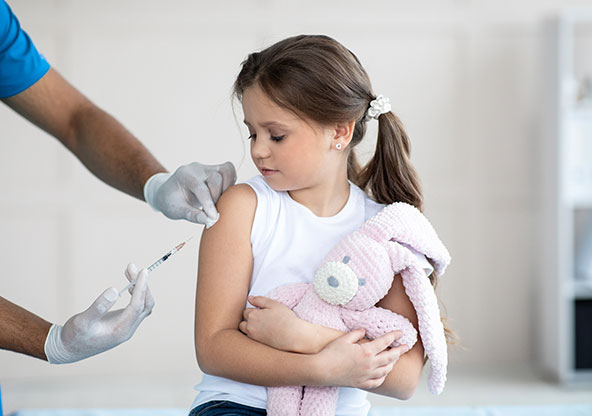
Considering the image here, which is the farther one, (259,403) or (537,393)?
(537,393)

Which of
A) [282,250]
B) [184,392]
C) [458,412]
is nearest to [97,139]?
[282,250]

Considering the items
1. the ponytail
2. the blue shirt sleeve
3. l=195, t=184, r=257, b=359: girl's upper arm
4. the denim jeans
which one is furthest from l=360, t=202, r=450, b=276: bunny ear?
the blue shirt sleeve

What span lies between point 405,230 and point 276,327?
29 cm

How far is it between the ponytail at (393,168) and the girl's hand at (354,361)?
338mm

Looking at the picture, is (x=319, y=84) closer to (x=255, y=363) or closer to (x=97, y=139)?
(x=255, y=363)

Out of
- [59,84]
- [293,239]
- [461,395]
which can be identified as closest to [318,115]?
[293,239]

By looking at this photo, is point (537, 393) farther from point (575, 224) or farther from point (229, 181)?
point (229, 181)

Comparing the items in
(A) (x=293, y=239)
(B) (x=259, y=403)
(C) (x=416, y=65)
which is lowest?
(B) (x=259, y=403)

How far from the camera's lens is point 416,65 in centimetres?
347

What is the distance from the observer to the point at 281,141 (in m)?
1.32

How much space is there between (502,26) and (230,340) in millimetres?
2744

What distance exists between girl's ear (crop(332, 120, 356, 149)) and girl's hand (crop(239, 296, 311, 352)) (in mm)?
336

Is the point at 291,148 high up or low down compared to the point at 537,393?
up

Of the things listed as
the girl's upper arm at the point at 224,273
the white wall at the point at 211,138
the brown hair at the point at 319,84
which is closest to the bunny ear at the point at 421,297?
the brown hair at the point at 319,84
